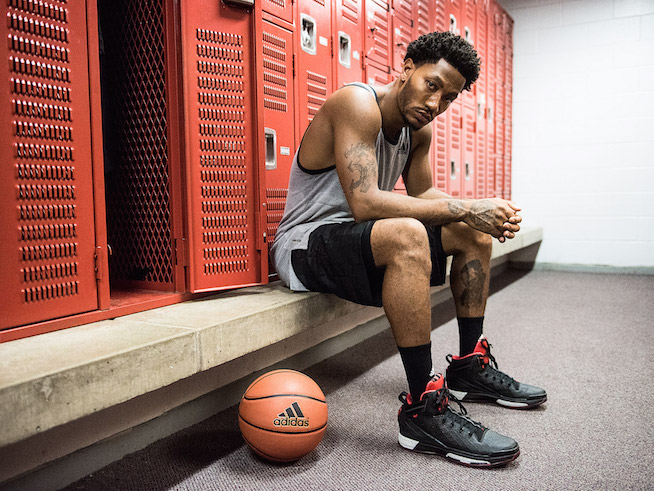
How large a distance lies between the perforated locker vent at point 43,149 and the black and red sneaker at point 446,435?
3.00 feet

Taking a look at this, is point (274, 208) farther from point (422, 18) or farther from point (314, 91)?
point (422, 18)

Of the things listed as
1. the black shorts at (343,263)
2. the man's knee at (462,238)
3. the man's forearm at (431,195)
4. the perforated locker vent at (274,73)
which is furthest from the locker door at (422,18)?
the black shorts at (343,263)

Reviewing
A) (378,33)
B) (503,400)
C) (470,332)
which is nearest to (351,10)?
(378,33)

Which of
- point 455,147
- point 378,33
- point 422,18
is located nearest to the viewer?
point 378,33

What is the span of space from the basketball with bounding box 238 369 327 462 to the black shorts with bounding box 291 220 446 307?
324mm

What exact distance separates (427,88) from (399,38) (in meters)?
1.36

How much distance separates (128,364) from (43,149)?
526 millimetres

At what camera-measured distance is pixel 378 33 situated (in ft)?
8.25

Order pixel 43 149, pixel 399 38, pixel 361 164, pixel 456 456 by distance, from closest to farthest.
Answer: pixel 43 149 → pixel 456 456 → pixel 361 164 → pixel 399 38

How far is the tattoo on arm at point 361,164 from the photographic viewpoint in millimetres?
1395

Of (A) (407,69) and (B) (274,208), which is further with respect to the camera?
(B) (274,208)

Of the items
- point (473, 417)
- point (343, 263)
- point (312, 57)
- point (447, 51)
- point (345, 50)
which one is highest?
point (345, 50)

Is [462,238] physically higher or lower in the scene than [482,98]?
lower

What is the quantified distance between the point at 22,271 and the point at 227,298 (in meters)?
0.60
